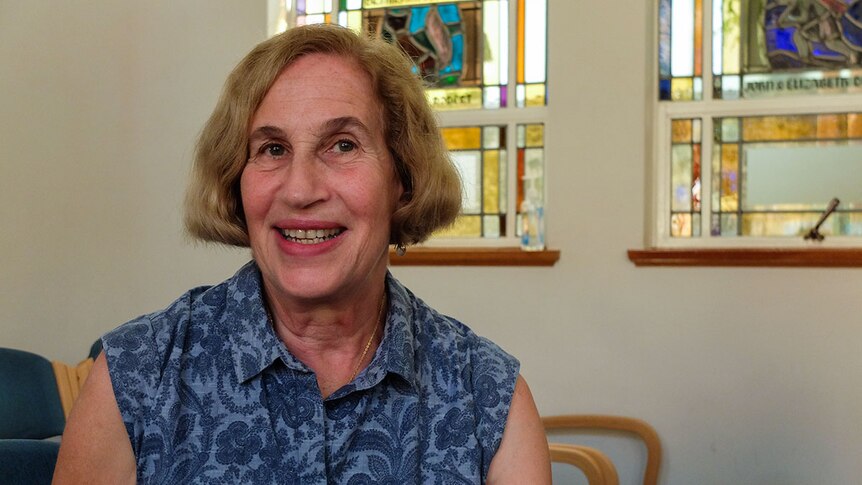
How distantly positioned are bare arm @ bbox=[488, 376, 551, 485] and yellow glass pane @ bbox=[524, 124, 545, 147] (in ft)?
8.12

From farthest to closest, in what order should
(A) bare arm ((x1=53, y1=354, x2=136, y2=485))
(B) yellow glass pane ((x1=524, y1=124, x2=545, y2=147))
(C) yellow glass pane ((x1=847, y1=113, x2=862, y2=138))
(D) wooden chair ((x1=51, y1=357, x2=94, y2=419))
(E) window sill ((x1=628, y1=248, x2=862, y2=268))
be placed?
(B) yellow glass pane ((x1=524, y1=124, x2=545, y2=147))
(C) yellow glass pane ((x1=847, y1=113, x2=862, y2=138))
(E) window sill ((x1=628, y1=248, x2=862, y2=268))
(D) wooden chair ((x1=51, y1=357, x2=94, y2=419))
(A) bare arm ((x1=53, y1=354, x2=136, y2=485))

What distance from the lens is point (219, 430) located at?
1.35m

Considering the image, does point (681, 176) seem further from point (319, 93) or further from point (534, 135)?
point (319, 93)

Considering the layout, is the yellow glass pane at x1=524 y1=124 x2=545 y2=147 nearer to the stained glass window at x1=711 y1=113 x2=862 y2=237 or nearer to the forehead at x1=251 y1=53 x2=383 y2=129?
the stained glass window at x1=711 y1=113 x2=862 y2=237

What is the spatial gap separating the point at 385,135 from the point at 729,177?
2519 mm

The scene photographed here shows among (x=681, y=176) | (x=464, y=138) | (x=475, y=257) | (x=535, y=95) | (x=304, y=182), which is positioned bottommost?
(x=475, y=257)

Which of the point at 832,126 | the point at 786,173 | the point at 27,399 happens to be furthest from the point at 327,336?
the point at 832,126

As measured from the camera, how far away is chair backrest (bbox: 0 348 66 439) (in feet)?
8.36

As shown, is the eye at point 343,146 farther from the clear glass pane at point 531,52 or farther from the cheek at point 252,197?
the clear glass pane at point 531,52

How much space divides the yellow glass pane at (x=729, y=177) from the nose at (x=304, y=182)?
263 centimetres

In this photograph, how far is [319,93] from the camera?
142 cm

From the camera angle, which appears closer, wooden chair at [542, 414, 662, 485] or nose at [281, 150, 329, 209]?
nose at [281, 150, 329, 209]

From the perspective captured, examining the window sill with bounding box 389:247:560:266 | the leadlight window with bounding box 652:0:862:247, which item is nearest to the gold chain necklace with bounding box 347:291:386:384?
the window sill with bounding box 389:247:560:266

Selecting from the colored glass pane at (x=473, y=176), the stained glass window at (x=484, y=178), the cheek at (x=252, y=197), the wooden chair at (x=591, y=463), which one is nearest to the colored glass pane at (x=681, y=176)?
the stained glass window at (x=484, y=178)
